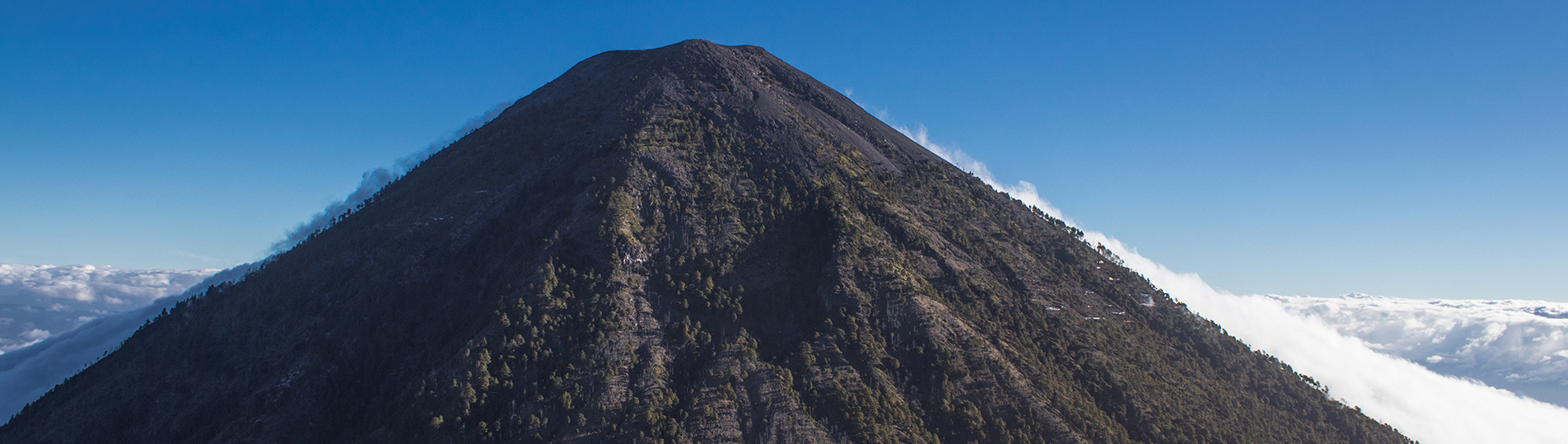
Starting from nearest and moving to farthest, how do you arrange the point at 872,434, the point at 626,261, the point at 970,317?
the point at 872,434
the point at 626,261
the point at 970,317

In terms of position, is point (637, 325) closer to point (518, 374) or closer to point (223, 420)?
point (518, 374)

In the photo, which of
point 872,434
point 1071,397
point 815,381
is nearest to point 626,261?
point 815,381

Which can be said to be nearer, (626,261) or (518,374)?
(518,374)

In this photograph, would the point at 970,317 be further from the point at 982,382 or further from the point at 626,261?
the point at 626,261

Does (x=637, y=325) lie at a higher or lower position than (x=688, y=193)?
lower

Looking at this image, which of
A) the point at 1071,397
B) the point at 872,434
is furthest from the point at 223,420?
the point at 1071,397

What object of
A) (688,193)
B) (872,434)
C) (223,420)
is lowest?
(223,420)

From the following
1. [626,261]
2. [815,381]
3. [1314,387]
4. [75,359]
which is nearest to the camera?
[815,381]
